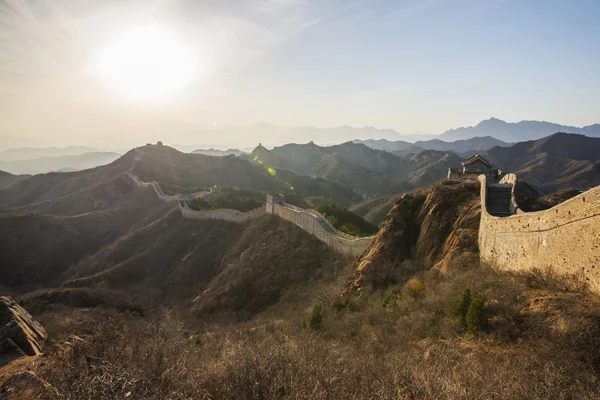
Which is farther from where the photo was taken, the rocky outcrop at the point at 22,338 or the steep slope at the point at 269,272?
the steep slope at the point at 269,272

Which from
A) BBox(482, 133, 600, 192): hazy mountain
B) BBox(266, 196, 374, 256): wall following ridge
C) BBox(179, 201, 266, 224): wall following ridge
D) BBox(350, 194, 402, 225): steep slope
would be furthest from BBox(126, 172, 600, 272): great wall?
BBox(482, 133, 600, 192): hazy mountain

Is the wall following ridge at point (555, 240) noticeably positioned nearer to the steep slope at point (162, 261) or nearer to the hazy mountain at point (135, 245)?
the hazy mountain at point (135, 245)

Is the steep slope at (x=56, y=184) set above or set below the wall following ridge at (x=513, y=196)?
above

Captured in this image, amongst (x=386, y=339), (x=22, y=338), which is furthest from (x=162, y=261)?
(x=386, y=339)

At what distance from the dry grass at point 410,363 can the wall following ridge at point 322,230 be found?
44.6 feet

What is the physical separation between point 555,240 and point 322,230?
21.9 metres

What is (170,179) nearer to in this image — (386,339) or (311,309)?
(311,309)

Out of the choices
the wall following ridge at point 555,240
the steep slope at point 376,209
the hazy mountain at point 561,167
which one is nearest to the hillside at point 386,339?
the wall following ridge at point 555,240

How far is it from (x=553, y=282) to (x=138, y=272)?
46.7 meters

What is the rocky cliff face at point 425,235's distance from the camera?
18422 millimetres

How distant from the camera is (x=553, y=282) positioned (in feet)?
37.4

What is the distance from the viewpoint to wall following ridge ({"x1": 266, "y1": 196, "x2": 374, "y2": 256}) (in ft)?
89.0

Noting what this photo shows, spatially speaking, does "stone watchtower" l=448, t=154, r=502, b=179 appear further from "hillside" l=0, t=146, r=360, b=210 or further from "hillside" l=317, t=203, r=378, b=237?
"hillside" l=0, t=146, r=360, b=210

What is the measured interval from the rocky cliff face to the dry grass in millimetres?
5130
